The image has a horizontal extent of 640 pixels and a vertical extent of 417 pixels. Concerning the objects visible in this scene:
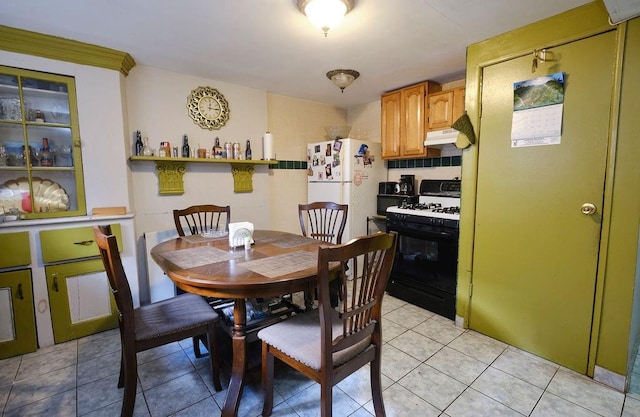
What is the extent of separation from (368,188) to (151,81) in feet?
8.09

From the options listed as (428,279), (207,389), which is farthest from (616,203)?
(207,389)

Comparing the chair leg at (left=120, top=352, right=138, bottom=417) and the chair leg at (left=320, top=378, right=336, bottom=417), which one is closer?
the chair leg at (left=320, top=378, right=336, bottom=417)

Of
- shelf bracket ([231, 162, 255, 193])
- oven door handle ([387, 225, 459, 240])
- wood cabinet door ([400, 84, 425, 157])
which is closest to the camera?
oven door handle ([387, 225, 459, 240])

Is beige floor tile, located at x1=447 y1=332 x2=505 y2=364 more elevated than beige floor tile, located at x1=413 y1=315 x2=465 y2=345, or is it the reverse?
beige floor tile, located at x1=413 y1=315 x2=465 y2=345

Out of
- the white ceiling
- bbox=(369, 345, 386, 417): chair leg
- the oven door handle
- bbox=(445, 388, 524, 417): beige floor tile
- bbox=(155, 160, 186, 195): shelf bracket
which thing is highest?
the white ceiling

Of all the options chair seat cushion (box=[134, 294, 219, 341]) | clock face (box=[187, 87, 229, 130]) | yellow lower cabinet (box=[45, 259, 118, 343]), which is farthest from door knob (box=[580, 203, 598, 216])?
yellow lower cabinet (box=[45, 259, 118, 343])

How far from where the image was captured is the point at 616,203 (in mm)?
1643

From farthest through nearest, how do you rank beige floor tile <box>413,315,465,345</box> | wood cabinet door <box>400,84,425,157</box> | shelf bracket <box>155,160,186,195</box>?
wood cabinet door <box>400,84,425,157</box>
shelf bracket <box>155,160,186,195</box>
beige floor tile <box>413,315,465,345</box>

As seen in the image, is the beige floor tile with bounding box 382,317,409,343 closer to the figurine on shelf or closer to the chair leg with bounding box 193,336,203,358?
the chair leg with bounding box 193,336,203,358

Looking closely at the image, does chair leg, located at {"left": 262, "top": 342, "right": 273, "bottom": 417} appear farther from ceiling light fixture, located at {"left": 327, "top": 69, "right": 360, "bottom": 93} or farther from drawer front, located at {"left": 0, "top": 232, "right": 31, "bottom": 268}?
ceiling light fixture, located at {"left": 327, "top": 69, "right": 360, "bottom": 93}

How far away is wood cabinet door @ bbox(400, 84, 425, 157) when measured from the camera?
3.05 m

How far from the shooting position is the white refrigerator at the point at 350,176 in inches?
130

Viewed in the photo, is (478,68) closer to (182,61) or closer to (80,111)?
(182,61)

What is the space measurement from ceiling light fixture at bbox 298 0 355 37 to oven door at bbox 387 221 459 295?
5.93 feet
